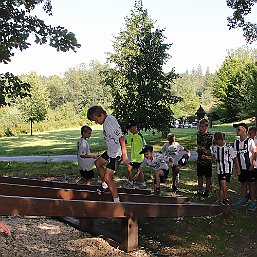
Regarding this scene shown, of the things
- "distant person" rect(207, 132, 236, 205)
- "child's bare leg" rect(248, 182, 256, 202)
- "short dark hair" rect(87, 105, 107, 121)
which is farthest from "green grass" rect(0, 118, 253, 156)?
"short dark hair" rect(87, 105, 107, 121)

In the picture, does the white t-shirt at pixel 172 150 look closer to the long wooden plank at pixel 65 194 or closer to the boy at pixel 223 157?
the boy at pixel 223 157

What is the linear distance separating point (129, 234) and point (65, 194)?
126 cm

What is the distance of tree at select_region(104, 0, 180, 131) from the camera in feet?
67.8

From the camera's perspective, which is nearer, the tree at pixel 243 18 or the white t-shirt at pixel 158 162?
the white t-shirt at pixel 158 162

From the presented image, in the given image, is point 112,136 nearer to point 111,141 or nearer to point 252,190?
point 111,141

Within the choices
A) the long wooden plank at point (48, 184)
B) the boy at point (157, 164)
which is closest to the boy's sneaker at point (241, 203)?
the boy at point (157, 164)

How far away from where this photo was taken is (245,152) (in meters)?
A: 7.38

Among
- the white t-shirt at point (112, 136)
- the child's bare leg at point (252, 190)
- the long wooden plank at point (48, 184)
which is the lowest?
the child's bare leg at point (252, 190)

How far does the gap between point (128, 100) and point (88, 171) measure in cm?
1284

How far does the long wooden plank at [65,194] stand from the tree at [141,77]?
45.2 ft

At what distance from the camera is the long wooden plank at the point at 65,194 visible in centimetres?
571

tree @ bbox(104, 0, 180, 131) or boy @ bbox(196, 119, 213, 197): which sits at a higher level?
tree @ bbox(104, 0, 180, 131)

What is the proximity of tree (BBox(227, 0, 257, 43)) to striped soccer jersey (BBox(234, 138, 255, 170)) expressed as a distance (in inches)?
379

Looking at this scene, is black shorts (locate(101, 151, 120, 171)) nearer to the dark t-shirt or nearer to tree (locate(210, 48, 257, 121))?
the dark t-shirt
